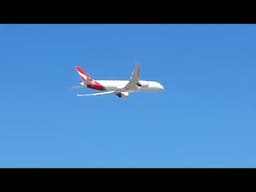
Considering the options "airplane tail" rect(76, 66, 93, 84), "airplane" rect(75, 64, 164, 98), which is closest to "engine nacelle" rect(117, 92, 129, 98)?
"airplane" rect(75, 64, 164, 98)

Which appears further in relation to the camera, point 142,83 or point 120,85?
point 142,83

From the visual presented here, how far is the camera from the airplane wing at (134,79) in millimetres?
58862

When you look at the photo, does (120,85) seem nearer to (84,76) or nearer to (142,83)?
(142,83)

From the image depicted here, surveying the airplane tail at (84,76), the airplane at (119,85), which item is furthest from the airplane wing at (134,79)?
the airplane tail at (84,76)

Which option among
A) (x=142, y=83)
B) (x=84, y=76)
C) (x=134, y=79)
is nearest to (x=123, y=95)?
(x=134, y=79)

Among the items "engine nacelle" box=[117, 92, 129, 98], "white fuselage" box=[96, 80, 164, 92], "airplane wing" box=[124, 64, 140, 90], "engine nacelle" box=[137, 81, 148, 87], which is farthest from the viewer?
"engine nacelle" box=[137, 81, 148, 87]

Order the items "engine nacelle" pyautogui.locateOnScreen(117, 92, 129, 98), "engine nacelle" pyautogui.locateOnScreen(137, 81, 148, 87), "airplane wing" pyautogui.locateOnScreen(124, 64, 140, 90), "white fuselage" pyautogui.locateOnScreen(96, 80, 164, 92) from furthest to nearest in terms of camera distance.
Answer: "engine nacelle" pyautogui.locateOnScreen(137, 81, 148, 87), "white fuselage" pyautogui.locateOnScreen(96, 80, 164, 92), "engine nacelle" pyautogui.locateOnScreen(117, 92, 129, 98), "airplane wing" pyautogui.locateOnScreen(124, 64, 140, 90)

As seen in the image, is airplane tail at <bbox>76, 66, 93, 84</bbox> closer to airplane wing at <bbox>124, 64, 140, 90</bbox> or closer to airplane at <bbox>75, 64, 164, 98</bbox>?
airplane at <bbox>75, 64, 164, 98</bbox>

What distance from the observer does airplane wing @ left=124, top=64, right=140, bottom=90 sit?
193 ft

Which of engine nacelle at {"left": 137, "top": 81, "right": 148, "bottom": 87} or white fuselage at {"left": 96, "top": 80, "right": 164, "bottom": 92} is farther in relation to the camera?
engine nacelle at {"left": 137, "top": 81, "right": 148, "bottom": 87}

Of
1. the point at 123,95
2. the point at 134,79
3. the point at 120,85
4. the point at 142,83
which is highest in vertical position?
the point at 142,83

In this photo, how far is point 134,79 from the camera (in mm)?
59969

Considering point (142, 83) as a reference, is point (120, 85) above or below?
below
